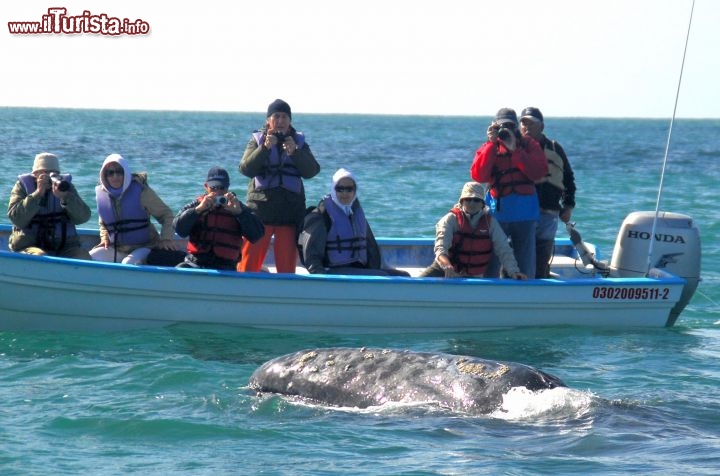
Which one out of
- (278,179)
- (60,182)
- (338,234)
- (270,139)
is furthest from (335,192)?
(60,182)

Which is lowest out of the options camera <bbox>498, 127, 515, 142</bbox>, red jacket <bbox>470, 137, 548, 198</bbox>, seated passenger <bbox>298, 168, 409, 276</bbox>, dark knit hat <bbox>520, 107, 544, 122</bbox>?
seated passenger <bbox>298, 168, 409, 276</bbox>

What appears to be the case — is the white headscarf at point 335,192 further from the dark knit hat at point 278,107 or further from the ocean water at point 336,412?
the ocean water at point 336,412

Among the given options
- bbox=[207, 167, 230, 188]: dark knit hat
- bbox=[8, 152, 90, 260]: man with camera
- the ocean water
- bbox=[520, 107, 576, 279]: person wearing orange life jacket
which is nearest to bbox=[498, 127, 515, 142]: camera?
bbox=[520, 107, 576, 279]: person wearing orange life jacket

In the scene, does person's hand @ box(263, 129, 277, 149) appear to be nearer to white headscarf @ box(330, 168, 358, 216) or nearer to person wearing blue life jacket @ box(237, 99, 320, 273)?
person wearing blue life jacket @ box(237, 99, 320, 273)

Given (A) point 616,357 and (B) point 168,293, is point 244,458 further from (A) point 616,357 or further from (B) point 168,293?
(A) point 616,357

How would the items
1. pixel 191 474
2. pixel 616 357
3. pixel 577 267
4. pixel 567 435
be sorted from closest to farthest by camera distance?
1. pixel 191 474
2. pixel 567 435
3. pixel 616 357
4. pixel 577 267

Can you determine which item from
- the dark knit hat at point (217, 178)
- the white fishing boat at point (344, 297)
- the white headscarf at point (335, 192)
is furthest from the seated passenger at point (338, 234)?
the dark knit hat at point (217, 178)

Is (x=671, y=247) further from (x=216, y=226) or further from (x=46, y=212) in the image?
(x=46, y=212)

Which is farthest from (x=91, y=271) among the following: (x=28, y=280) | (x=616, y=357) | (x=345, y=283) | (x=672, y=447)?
(x=672, y=447)

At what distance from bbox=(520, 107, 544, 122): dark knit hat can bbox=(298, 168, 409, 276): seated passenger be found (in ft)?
6.01

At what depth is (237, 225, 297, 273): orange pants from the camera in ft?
37.2

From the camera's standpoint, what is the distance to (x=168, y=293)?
10922mm

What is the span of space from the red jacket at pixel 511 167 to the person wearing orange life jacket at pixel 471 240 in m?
0.16

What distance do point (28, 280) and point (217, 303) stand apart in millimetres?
1762
